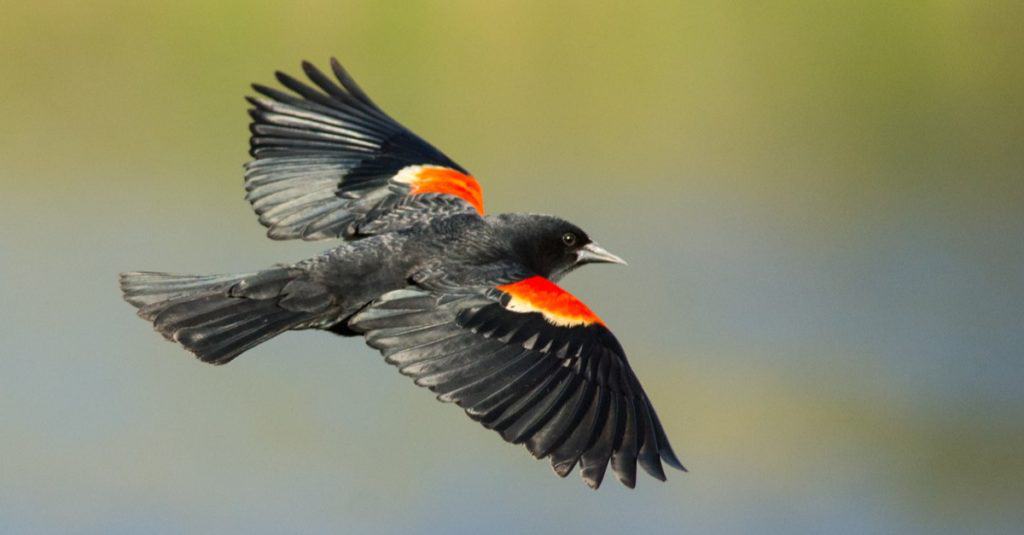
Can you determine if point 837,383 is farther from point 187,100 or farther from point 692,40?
point 692,40

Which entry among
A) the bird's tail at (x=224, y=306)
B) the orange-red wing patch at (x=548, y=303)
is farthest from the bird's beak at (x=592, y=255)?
the bird's tail at (x=224, y=306)

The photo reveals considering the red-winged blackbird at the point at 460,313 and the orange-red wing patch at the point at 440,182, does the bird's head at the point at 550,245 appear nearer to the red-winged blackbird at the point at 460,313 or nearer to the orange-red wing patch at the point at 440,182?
the red-winged blackbird at the point at 460,313

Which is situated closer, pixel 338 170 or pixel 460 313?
pixel 460 313

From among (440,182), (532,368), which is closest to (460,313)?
(532,368)

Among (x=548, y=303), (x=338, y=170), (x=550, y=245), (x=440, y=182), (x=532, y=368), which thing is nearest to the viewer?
(x=532, y=368)

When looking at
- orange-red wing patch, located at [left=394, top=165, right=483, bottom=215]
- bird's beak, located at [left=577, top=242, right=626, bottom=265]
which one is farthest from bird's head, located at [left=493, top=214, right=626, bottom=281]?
orange-red wing patch, located at [left=394, top=165, right=483, bottom=215]

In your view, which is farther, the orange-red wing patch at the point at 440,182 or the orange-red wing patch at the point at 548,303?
the orange-red wing patch at the point at 440,182

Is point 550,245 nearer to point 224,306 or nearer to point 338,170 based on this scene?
point 338,170
